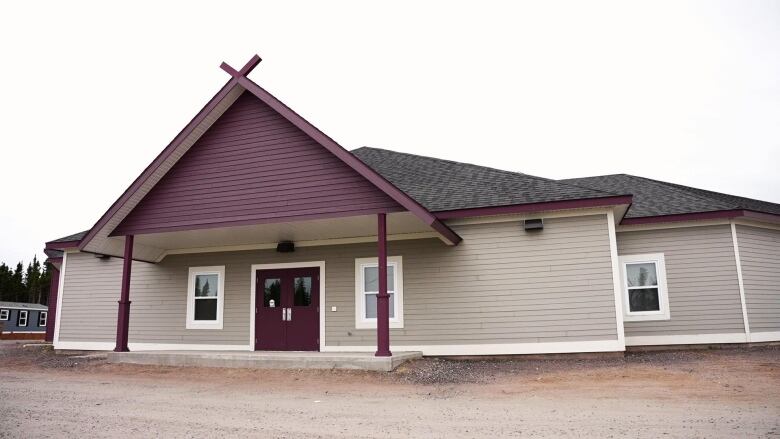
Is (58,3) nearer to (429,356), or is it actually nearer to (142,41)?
(142,41)

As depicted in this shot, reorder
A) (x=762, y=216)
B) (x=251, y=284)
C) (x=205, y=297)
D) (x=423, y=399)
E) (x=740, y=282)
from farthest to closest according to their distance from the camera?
(x=205, y=297)
(x=251, y=284)
(x=762, y=216)
(x=740, y=282)
(x=423, y=399)

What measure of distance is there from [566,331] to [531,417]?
19.4 feet

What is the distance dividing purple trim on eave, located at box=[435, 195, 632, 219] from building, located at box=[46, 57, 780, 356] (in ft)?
0.11

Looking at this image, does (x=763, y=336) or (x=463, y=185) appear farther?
(x=463, y=185)

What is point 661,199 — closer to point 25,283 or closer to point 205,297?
point 205,297

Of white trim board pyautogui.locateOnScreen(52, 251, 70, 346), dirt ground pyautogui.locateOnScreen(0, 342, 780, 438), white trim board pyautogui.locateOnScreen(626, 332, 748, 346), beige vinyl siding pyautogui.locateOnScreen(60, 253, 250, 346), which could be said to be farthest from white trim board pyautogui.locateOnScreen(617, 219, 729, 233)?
white trim board pyautogui.locateOnScreen(52, 251, 70, 346)

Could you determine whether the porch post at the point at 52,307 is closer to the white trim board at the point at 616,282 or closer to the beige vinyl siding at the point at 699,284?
the white trim board at the point at 616,282

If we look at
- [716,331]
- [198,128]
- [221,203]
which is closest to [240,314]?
[221,203]

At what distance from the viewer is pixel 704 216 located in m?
13.3

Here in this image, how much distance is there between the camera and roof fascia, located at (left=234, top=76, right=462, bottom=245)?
11000 mm

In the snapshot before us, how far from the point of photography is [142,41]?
61.2 ft

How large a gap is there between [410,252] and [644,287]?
231 inches

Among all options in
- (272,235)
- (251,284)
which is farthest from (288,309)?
(272,235)

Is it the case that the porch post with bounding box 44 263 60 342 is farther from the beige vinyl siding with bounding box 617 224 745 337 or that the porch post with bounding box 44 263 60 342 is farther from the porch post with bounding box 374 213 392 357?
the beige vinyl siding with bounding box 617 224 745 337
